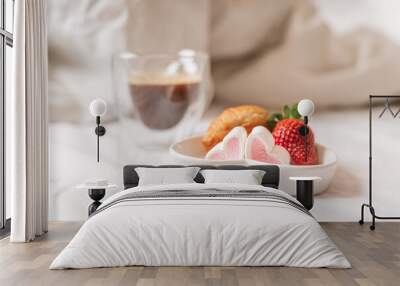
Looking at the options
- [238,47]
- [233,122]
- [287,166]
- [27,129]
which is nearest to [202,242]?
[27,129]

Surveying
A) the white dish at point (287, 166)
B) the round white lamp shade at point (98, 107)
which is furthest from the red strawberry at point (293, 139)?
the round white lamp shade at point (98, 107)

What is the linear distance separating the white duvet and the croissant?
243cm

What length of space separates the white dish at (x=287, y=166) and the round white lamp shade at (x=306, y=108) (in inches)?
19.4

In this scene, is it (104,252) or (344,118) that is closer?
(104,252)

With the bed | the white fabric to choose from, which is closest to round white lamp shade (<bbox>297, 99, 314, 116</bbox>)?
the white fabric

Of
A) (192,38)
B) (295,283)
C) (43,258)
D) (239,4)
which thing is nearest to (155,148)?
(192,38)

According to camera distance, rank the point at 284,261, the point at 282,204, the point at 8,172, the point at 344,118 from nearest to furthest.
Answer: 1. the point at 284,261
2. the point at 282,204
3. the point at 8,172
4. the point at 344,118

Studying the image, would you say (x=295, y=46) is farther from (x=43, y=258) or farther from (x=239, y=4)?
(x=43, y=258)

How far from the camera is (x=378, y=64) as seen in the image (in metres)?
6.98

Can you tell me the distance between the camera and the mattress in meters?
6.95

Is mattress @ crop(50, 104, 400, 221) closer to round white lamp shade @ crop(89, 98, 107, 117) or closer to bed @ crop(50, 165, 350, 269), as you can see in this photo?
round white lamp shade @ crop(89, 98, 107, 117)

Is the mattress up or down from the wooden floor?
up

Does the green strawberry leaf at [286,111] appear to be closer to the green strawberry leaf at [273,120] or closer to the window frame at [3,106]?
the green strawberry leaf at [273,120]

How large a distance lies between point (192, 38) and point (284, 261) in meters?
3.41
